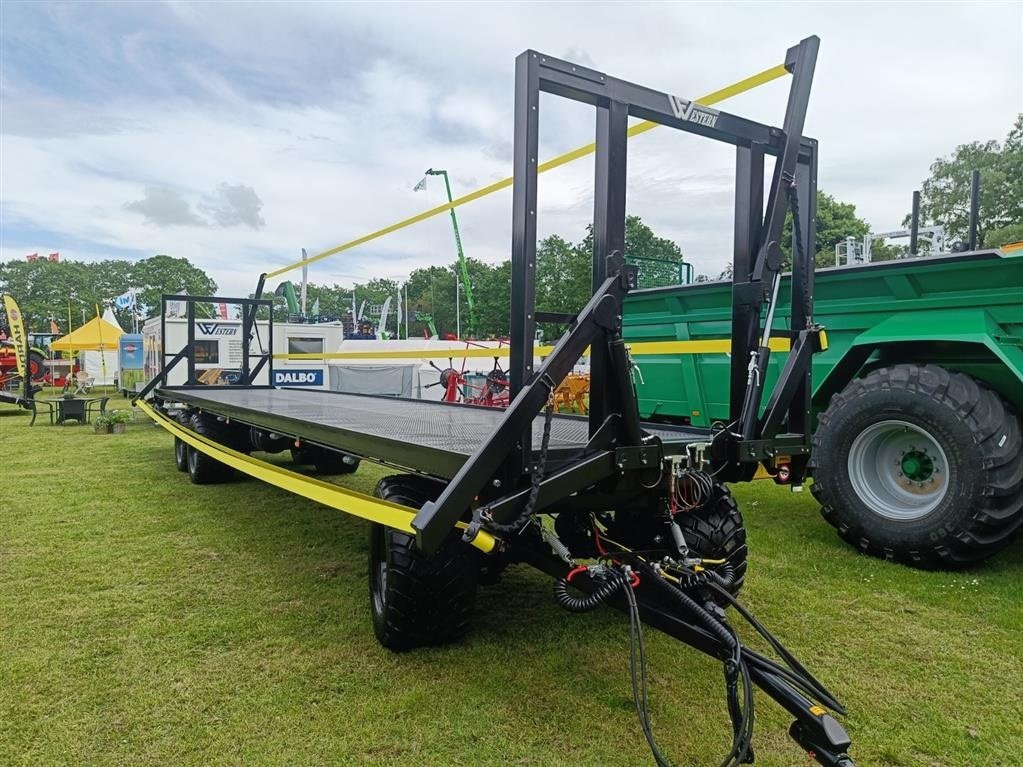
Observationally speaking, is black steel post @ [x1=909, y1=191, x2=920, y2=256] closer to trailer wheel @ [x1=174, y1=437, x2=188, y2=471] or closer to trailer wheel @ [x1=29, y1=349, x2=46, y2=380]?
trailer wheel @ [x1=174, y1=437, x2=188, y2=471]

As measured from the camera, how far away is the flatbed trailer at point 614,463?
240cm

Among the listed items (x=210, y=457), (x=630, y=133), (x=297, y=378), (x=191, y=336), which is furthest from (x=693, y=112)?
(x=297, y=378)

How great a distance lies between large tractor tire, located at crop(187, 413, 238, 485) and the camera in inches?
296

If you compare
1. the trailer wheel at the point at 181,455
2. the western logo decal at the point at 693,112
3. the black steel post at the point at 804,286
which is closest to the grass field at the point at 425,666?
the black steel post at the point at 804,286

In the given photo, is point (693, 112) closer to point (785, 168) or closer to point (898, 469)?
point (785, 168)

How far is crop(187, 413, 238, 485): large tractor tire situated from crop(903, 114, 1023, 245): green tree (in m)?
30.5

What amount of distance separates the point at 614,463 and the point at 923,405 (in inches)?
112

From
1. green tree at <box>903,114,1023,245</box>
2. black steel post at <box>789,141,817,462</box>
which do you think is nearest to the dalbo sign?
black steel post at <box>789,141,817,462</box>

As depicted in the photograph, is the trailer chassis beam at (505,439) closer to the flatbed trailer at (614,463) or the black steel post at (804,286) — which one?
the flatbed trailer at (614,463)

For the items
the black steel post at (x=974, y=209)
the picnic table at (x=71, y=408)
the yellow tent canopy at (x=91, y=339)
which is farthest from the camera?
the yellow tent canopy at (x=91, y=339)

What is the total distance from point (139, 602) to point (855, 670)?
3803mm

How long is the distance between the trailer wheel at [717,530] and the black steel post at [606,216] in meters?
1.03

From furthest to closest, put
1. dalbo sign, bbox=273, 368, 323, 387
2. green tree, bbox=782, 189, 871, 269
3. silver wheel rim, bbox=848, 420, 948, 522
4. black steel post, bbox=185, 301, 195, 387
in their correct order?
green tree, bbox=782, 189, 871, 269
dalbo sign, bbox=273, 368, 323, 387
black steel post, bbox=185, 301, 195, 387
silver wheel rim, bbox=848, 420, 948, 522

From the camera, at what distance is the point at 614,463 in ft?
8.61
